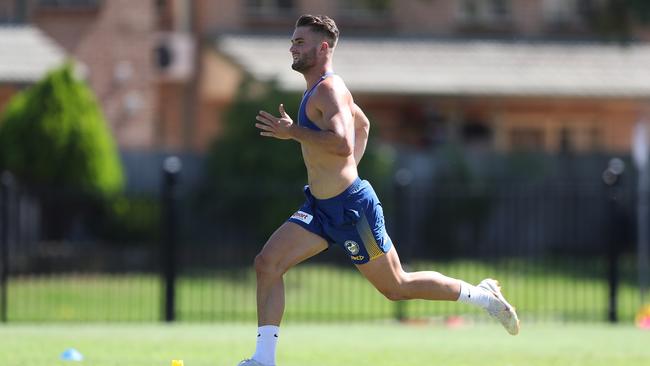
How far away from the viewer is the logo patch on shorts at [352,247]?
32.2 ft

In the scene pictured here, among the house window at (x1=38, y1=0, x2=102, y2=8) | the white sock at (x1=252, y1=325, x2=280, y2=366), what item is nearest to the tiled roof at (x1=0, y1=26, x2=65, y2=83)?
the house window at (x1=38, y1=0, x2=102, y2=8)

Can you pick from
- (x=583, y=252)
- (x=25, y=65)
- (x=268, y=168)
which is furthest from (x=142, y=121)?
(x=583, y=252)

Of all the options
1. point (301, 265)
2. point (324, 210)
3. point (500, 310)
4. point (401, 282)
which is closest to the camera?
point (324, 210)

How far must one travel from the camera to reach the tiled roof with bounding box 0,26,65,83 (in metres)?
27.8

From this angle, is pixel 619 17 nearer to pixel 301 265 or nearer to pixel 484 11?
pixel 484 11

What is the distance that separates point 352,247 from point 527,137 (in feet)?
85.6

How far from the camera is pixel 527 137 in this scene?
35.5 metres

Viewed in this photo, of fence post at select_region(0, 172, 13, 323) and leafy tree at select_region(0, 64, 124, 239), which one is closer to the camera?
fence post at select_region(0, 172, 13, 323)

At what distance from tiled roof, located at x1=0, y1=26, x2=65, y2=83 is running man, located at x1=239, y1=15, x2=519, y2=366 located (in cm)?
1852

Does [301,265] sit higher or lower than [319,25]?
lower

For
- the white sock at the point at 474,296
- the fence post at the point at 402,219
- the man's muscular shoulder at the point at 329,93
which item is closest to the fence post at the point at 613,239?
the fence post at the point at 402,219

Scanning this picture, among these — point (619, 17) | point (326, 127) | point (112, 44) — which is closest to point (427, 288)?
point (326, 127)

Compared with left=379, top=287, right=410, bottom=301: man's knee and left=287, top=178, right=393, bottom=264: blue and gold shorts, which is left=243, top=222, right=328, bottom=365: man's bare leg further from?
left=379, top=287, right=410, bottom=301: man's knee

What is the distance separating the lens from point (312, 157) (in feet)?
32.1
